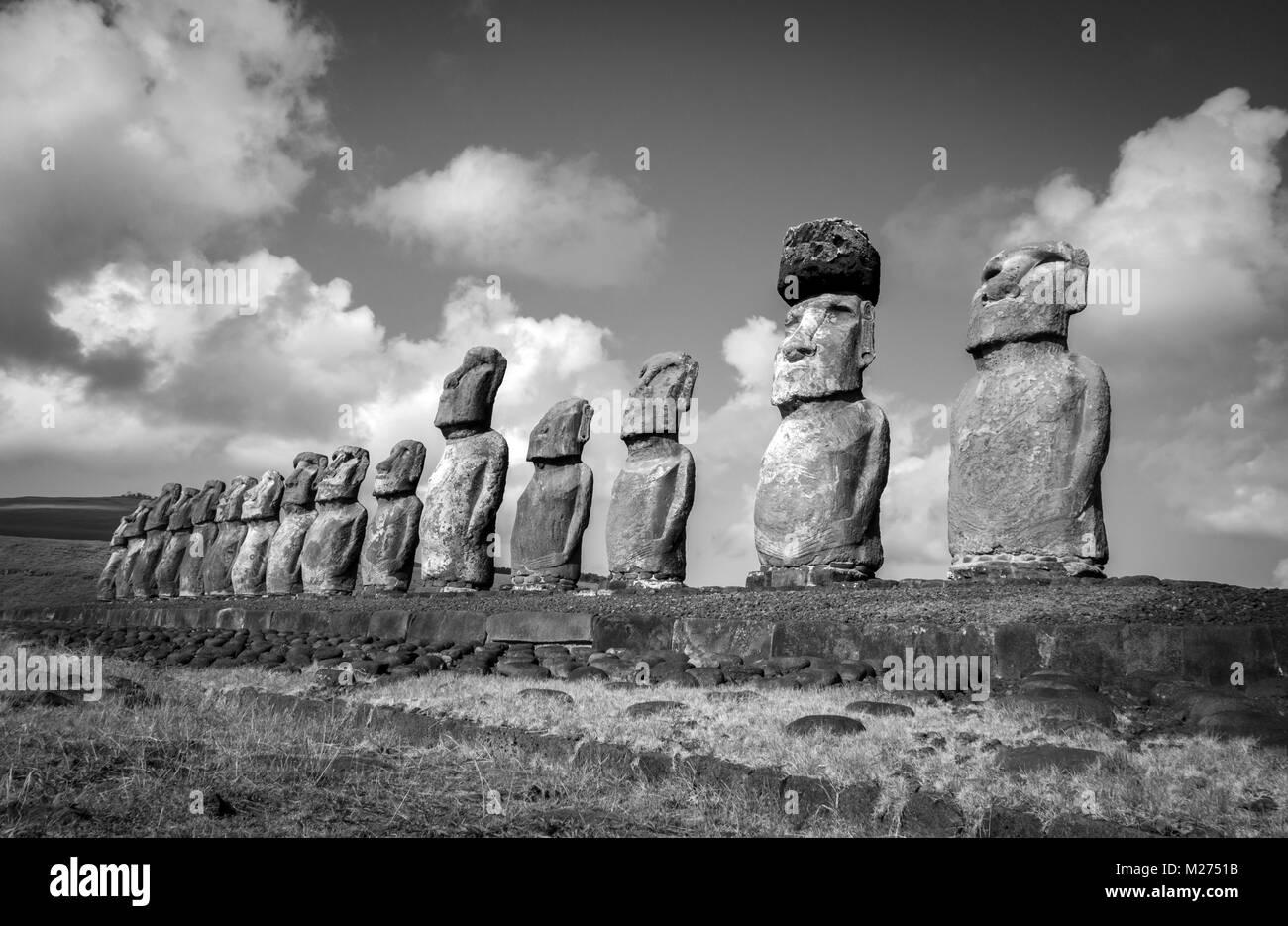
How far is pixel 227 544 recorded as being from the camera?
73.7 ft

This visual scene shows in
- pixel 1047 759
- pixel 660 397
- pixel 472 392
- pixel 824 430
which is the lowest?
pixel 1047 759

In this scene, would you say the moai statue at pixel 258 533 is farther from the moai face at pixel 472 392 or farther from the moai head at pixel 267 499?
the moai face at pixel 472 392

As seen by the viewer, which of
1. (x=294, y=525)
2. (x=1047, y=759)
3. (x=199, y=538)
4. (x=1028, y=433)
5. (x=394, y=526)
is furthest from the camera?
(x=199, y=538)

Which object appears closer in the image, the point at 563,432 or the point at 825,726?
the point at 825,726

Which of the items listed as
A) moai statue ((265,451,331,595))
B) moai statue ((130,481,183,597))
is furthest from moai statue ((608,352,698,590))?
moai statue ((130,481,183,597))

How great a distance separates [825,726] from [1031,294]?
5226 millimetres

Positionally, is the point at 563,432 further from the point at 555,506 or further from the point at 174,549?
the point at 174,549

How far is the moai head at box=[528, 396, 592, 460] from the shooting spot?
13398 mm

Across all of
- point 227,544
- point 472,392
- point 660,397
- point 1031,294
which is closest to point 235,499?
point 227,544

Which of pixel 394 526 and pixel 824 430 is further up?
pixel 824 430

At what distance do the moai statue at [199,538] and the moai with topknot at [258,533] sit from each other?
252 cm

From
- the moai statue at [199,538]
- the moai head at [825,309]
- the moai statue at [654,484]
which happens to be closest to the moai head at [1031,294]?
the moai head at [825,309]

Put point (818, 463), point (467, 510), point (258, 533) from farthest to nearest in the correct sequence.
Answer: point (258, 533) → point (467, 510) → point (818, 463)

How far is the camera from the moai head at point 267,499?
21125 millimetres
